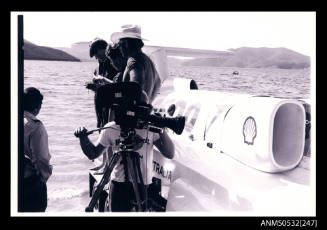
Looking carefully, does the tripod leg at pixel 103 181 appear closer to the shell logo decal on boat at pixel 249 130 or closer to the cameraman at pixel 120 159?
the cameraman at pixel 120 159

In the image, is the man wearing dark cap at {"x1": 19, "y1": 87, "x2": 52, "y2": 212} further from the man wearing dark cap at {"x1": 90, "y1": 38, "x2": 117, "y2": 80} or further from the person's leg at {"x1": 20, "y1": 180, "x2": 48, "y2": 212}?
the man wearing dark cap at {"x1": 90, "y1": 38, "x2": 117, "y2": 80}

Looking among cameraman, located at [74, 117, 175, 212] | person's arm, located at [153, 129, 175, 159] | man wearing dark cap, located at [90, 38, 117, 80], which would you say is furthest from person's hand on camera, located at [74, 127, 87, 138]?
man wearing dark cap, located at [90, 38, 117, 80]

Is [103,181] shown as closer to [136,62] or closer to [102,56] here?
[136,62]

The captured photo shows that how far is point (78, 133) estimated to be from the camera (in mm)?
2160

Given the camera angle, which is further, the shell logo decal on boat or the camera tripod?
the shell logo decal on boat

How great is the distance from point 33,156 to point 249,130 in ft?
5.00

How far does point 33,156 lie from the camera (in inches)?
102

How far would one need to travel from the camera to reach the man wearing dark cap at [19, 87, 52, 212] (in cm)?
258

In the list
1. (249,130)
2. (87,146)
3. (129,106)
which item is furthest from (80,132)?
(249,130)

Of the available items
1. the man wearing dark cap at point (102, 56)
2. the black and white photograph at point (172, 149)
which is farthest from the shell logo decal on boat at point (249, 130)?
the man wearing dark cap at point (102, 56)

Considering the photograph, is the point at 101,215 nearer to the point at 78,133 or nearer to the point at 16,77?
the point at 78,133

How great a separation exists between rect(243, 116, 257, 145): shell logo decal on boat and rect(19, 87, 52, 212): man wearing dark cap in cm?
142

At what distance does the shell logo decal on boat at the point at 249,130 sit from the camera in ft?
8.24

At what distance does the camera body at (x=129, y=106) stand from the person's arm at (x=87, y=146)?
0.67 feet
